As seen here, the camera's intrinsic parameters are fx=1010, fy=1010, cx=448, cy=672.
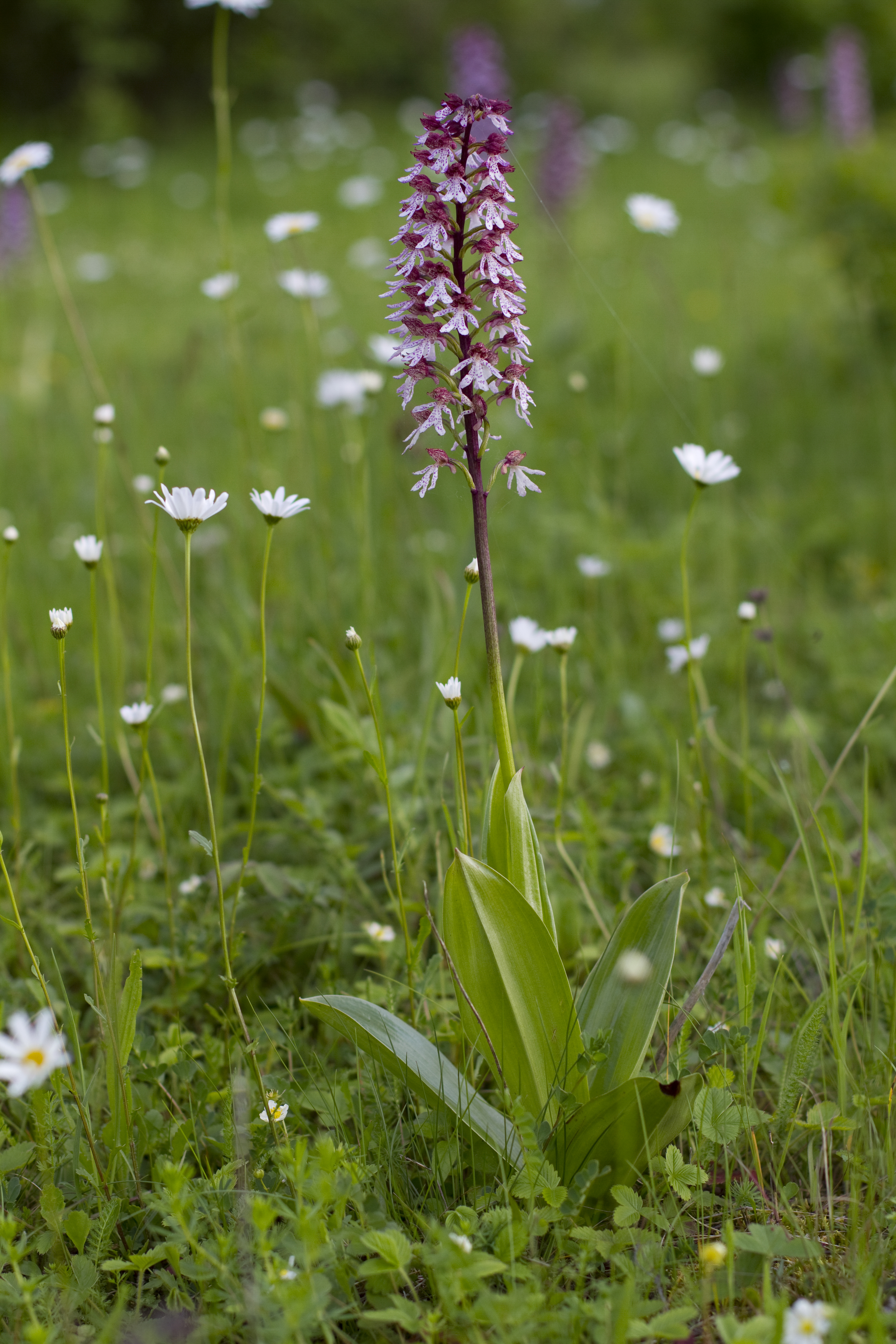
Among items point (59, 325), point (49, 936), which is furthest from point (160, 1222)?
point (59, 325)

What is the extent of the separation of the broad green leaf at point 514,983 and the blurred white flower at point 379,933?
35cm

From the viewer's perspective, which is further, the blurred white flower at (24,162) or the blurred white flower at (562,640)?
the blurred white flower at (24,162)

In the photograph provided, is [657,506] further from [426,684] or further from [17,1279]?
[17,1279]

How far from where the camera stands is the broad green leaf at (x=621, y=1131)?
1.11 meters

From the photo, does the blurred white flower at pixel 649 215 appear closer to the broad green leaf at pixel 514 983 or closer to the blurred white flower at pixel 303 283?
the blurred white flower at pixel 303 283

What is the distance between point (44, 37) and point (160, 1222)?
20.5m

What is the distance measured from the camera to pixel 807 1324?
963 mm

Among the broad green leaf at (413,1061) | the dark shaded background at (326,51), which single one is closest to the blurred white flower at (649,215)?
the broad green leaf at (413,1061)

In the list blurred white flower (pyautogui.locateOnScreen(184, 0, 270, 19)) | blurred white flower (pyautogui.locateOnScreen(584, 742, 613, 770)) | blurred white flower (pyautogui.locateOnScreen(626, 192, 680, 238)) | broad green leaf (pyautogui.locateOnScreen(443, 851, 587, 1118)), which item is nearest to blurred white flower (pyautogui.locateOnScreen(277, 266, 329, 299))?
blurred white flower (pyautogui.locateOnScreen(184, 0, 270, 19))

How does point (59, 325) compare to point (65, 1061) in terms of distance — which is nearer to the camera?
point (65, 1061)

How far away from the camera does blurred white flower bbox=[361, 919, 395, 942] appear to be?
61.4 inches

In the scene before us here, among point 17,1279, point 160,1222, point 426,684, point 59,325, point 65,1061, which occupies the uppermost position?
point 59,325

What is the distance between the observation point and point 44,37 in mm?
17031

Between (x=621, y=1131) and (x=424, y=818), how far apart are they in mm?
805
